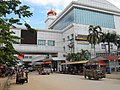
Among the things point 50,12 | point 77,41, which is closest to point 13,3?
point 77,41

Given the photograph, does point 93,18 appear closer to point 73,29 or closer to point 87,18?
point 87,18

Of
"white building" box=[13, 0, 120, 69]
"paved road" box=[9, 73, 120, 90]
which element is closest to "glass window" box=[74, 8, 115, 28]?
"white building" box=[13, 0, 120, 69]

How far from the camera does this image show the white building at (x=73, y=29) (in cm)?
7750

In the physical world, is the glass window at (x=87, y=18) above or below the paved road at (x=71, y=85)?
above

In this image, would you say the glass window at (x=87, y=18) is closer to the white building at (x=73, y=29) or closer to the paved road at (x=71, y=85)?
the white building at (x=73, y=29)

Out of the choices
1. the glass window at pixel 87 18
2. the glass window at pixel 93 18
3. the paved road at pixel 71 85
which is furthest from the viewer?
the glass window at pixel 93 18

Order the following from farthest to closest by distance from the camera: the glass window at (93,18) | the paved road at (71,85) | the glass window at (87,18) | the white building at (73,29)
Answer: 1. the glass window at (93,18)
2. the glass window at (87,18)
3. the white building at (73,29)
4. the paved road at (71,85)

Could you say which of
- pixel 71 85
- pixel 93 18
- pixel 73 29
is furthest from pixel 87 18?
pixel 71 85

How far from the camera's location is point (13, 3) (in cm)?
702

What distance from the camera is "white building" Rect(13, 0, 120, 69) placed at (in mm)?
77500

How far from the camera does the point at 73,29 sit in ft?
251

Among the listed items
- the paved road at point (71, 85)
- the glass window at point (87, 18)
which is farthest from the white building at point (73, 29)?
the paved road at point (71, 85)

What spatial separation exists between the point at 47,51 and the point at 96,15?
78.0ft

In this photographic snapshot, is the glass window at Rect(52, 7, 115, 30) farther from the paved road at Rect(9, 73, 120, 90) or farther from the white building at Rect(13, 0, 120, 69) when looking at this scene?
the paved road at Rect(9, 73, 120, 90)
